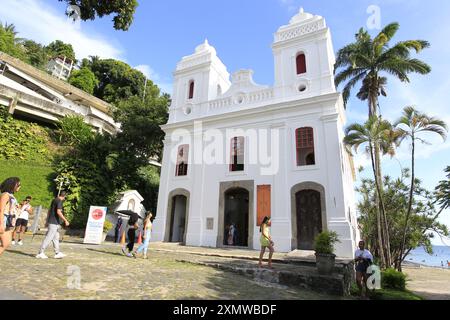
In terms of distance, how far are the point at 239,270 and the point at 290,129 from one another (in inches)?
352

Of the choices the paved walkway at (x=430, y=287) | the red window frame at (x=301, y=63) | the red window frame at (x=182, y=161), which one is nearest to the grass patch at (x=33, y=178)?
the red window frame at (x=182, y=161)

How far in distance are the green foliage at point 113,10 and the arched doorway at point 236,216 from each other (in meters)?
10.4

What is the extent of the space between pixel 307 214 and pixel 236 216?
467 cm

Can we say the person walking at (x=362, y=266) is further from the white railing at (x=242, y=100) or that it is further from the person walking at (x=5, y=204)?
the white railing at (x=242, y=100)

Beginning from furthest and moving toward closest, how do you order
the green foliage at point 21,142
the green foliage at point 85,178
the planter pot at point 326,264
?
1. the green foliage at point 21,142
2. the green foliage at point 85,178
3. the planter pot at point 326,264

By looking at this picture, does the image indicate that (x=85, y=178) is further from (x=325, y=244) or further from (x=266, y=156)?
(x=325, y=244)

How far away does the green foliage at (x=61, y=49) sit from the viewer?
51.2m

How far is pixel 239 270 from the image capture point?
8.20 m

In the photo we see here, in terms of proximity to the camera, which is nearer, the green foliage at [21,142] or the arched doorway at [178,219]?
the arched doorway at [178,219]

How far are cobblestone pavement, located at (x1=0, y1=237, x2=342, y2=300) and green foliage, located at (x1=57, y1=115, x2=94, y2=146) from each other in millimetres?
17051

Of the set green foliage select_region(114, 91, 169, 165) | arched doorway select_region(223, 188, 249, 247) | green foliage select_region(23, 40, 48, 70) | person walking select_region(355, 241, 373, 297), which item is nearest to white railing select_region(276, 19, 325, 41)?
arched doorway select_region(223, 188, 249, 247)

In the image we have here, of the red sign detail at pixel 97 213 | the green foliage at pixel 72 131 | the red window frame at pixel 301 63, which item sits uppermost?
the red window frame at pixel 301 63

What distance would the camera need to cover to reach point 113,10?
23.8ft
